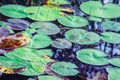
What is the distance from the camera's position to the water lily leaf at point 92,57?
73.7 inches

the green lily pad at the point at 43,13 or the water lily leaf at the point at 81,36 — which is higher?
the green lily pad at the point at 43,13

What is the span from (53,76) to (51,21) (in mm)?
606

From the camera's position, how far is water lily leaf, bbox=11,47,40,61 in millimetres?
1839

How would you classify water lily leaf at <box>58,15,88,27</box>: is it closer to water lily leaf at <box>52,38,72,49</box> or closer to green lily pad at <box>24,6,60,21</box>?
green lily pad at <box>24,6,60,21</box>

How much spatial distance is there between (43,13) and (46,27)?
18 cm

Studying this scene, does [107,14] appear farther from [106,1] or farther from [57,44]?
[57,44]

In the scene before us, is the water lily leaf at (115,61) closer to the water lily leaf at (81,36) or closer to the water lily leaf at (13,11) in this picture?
the water lily leaf at (81,36)

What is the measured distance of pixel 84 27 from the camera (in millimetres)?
2234

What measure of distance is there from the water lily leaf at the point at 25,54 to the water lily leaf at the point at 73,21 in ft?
1.35

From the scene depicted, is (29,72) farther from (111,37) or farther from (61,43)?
(111,37)

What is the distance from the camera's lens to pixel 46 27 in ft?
7.07

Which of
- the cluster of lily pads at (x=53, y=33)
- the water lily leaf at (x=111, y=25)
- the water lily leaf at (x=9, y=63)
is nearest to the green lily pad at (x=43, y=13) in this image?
the cluster of lily pads at (x=53, y=33)

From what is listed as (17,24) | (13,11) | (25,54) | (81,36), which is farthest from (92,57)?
(13,11)

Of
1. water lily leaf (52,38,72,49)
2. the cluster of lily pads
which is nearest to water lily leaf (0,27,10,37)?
the cluster of lily pads
